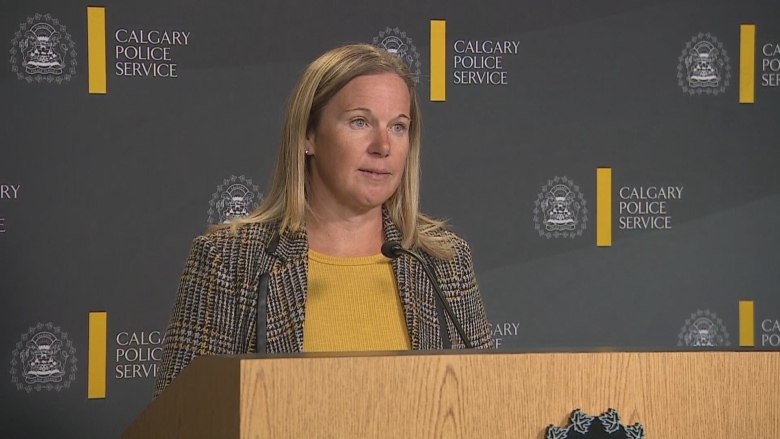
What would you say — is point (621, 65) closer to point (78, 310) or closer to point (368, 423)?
point (78, 310)

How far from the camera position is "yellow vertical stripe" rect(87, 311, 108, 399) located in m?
3.26

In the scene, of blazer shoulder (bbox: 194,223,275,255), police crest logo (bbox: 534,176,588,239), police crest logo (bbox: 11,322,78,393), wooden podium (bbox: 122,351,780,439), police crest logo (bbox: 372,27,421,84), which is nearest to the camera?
wooden podium (bbox: 122,351,780,439)

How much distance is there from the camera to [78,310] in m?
3.24

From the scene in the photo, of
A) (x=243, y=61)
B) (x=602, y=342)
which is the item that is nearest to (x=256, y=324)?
(x=243, y=61)

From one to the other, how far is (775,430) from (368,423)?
56 cm

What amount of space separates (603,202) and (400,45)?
86 cm

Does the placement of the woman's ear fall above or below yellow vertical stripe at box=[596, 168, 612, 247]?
above

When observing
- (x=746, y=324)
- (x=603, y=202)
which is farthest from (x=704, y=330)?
(x=603, y=202)

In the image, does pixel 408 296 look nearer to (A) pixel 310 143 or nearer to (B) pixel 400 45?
(A) pixel 310 143

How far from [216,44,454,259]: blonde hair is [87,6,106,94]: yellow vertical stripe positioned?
1039mm

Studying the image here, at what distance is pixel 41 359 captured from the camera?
3.21 m

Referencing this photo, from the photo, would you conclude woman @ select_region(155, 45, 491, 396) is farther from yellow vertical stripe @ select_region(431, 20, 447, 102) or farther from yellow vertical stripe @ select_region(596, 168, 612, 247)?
yellow vertical stripe @ select_region(596, 168, 612, 247)

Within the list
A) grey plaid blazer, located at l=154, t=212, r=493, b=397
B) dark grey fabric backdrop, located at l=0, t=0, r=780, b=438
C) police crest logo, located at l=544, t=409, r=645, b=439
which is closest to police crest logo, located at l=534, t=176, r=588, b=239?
dark grey fabric backdrop, located at l=0, t=0, r=780, b=438

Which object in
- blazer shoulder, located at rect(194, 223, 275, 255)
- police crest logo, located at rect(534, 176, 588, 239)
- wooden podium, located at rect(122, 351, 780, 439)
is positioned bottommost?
wooden podium, located at rect(122, 351, 780, 439)
